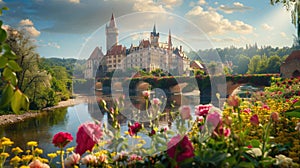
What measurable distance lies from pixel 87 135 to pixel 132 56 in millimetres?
961

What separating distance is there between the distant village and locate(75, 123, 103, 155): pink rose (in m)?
0.60

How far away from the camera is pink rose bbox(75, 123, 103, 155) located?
1.23 metres

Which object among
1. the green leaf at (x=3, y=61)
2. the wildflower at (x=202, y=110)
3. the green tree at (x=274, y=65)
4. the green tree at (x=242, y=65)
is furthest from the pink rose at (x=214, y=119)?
the green tree at (x=242, y=65)

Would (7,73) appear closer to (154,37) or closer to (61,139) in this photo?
(61,139)

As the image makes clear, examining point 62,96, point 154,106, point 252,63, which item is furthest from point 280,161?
point 252,63

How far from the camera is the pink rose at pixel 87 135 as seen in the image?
123 centimetres

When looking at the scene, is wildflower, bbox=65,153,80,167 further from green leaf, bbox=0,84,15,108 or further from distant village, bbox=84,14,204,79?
distant village, bbox=84,14,204,79

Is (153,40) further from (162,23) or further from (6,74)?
(6,74)

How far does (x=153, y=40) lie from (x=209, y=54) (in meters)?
0.37

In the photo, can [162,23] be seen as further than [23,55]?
No

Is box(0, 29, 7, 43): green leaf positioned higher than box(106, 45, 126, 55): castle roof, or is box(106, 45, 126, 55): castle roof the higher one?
box(106, 45, 126, 55): castle roof

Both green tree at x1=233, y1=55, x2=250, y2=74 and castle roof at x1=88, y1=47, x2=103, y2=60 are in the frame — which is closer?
castle roof at x1=88, y1=47, x2=103, y2=60

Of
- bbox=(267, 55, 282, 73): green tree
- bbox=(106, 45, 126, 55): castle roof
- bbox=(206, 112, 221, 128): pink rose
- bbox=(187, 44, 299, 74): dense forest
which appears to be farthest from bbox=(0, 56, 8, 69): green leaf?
bbox=(267, 55, 282, 73): green tree

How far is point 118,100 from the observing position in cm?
161
